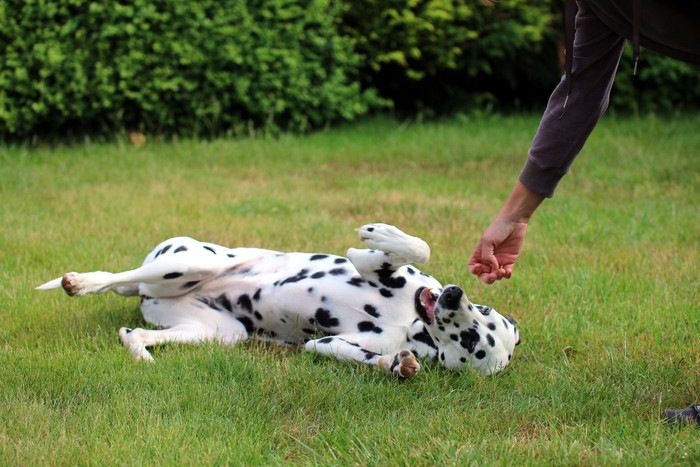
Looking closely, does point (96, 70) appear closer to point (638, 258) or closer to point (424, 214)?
point (424, 214)

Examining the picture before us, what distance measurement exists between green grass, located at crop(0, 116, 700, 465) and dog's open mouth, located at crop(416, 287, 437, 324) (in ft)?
0.77

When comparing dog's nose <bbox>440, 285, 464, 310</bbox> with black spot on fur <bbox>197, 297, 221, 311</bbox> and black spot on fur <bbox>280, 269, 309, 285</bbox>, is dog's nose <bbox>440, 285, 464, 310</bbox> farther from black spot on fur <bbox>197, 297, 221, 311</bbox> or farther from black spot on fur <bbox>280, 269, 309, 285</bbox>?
black spot on fur <bbox>197, 297, 221, 311</bbox>

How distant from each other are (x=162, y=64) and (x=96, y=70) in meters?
0.66

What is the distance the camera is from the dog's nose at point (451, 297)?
343 cm

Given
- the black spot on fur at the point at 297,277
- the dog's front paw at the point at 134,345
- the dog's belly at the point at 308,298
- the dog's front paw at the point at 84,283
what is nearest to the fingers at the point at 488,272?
the dog's belly at the point at 308,298

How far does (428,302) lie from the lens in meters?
3.72

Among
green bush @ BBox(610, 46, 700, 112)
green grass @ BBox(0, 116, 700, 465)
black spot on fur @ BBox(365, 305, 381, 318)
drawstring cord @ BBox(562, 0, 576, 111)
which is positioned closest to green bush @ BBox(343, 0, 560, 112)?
green bush @ BBox(610, 46, 700, 112)

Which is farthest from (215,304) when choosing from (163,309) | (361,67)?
(361,67)

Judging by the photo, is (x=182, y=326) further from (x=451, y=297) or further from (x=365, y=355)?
(x=451, y=297)

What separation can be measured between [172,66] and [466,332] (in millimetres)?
5909

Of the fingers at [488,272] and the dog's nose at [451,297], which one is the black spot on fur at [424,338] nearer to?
the dog's nose at [451,297]

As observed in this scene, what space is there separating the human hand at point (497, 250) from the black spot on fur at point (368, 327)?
1.90 feet

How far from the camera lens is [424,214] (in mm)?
6422

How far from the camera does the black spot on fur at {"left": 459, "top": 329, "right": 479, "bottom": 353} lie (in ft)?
11.7
